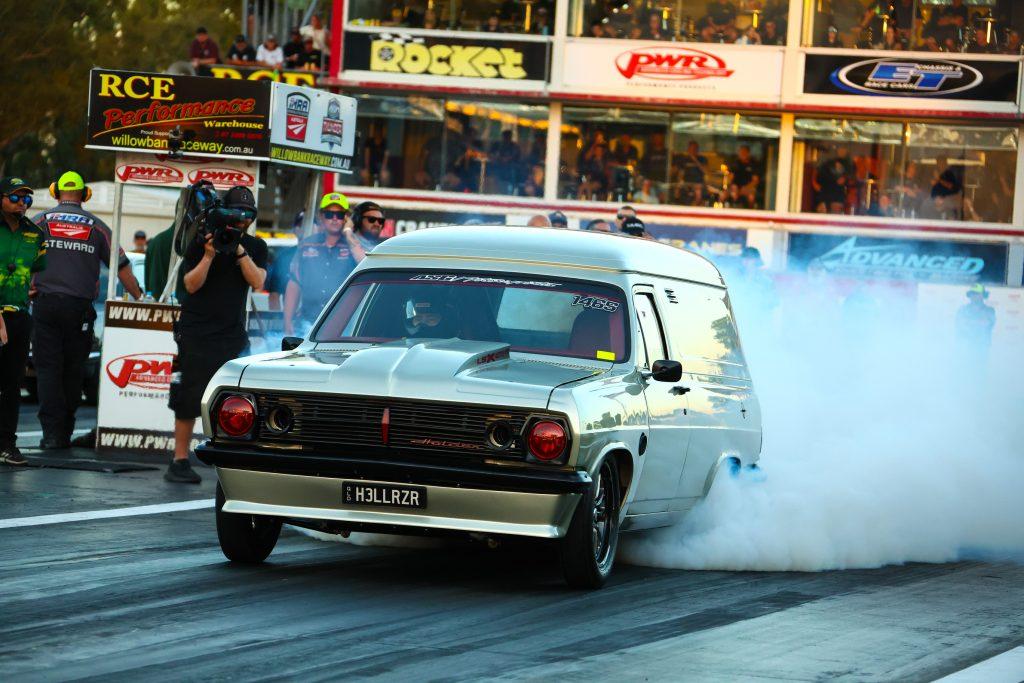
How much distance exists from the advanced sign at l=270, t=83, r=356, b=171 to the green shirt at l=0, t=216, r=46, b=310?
8.00 feet

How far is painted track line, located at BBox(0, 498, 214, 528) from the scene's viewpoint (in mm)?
10055

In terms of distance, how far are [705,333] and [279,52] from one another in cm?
2969

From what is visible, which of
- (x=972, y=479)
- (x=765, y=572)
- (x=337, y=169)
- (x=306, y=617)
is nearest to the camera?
(x=306, y=617)

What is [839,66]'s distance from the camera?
3653cm

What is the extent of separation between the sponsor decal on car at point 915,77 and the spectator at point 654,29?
4001 millimetres

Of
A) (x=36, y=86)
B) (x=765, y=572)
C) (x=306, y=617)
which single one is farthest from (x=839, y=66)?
(x=306, y=617)

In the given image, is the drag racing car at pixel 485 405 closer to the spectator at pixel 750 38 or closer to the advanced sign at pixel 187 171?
the advanced sign at pixel 187 171

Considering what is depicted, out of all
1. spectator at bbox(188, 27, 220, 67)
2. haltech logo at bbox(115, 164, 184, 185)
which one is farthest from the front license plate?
spectator at bbox(188, 27, 220, 67)

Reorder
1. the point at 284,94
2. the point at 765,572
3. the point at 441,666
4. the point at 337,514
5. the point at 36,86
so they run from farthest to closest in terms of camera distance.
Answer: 1. the point at 36,86
2. the point at 284,94
3. the point at 765,572
4. the point at 337,514
5. the point at 441,666

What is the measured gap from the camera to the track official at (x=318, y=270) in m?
14.1

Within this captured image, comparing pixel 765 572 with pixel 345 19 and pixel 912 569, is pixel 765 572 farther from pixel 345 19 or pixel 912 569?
pixel 345 19

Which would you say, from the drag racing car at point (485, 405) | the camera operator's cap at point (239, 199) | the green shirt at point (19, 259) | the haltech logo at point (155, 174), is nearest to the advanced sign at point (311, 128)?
the haltech logo at point (155, 174)

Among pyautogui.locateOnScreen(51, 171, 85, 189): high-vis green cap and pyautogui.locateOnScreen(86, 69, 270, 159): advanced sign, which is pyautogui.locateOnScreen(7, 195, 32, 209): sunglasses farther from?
pyautogui.locateOnScreen(86, 69, 270, 159): advanced sign

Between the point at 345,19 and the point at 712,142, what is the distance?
8005 millimetres
